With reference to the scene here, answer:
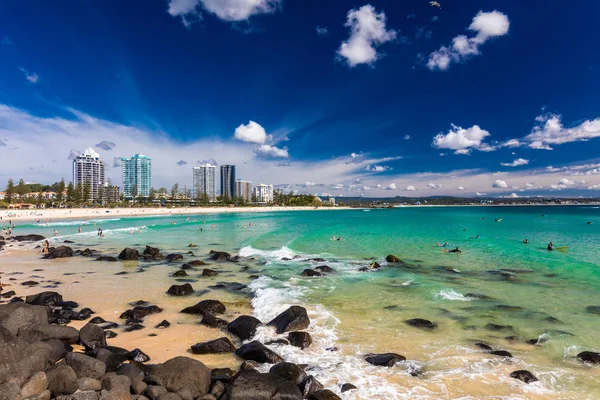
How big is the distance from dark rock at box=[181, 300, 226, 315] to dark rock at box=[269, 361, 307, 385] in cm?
580

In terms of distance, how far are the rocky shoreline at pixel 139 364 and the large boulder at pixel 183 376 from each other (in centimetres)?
2

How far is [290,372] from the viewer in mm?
7824

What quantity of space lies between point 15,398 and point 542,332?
14996 mm

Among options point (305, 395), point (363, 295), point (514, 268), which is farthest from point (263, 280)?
point (514, 268)

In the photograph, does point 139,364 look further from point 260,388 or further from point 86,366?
point 260,388

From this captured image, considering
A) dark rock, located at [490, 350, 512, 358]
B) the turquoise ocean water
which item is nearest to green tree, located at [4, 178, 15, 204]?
the turquoise ocean water

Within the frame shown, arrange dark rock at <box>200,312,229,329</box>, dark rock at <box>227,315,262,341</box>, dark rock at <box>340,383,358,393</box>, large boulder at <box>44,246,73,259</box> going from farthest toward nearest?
large boulder at <box>44,246,73,259</box>
dark rock at <box>200,312,229,329</box>
dark rock at <box>227,315,262,341</box>
dark rock at <box>340,383,358,393</box>

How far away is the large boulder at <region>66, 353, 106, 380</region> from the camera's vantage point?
283 inches

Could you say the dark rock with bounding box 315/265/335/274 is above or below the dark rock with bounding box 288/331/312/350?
below

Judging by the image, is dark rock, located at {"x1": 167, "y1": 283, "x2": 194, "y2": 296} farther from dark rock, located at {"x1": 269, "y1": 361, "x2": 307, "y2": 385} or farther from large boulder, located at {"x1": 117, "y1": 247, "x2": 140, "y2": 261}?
large boulder, located at {"x1": 117, "y1": 247, "x2": 140, "y2": 261}

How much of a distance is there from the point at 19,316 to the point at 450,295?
1737 cm

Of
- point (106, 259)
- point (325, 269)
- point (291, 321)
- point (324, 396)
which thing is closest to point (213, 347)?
point (291, 321)

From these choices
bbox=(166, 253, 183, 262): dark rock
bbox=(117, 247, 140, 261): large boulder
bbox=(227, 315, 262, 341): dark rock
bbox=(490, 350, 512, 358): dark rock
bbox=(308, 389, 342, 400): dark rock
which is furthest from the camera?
bbox=(117, 247, 140, 261): large boulder

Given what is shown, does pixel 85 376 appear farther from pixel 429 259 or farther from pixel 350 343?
pixel 429 259
